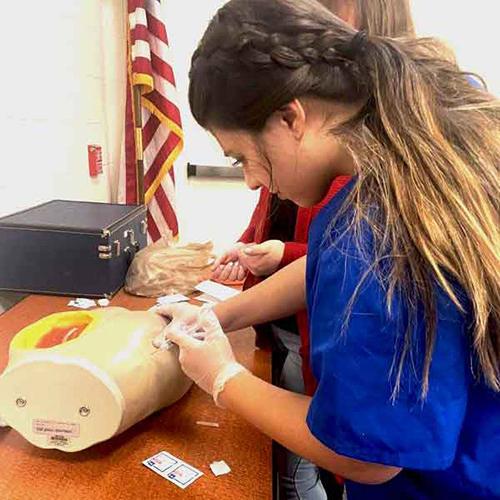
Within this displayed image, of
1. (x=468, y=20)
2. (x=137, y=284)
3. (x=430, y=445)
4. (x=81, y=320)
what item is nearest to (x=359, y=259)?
(x=430, y=445)

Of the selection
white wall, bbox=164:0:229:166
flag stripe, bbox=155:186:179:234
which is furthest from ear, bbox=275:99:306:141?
white wall, bbox=164:0:229:166

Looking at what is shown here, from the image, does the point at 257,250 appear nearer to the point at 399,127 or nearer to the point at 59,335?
the point at 59,335

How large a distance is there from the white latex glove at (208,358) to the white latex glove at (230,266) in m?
0.44

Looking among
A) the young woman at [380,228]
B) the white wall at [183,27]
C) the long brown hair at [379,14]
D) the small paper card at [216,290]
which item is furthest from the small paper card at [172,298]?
the white wall at [183,27]

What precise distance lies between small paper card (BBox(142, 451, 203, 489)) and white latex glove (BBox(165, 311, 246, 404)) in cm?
10

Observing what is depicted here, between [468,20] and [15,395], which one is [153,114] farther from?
[15,395]

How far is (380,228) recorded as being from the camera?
522mm

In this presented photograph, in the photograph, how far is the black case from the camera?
1.26 metres

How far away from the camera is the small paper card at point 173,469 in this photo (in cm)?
72

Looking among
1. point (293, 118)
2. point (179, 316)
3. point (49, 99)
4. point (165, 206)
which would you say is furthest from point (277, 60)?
point (165, 206)

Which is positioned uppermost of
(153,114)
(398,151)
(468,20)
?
(468,20)

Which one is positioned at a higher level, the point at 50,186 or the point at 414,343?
the point at 414,343

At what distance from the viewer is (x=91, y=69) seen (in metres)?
2.04

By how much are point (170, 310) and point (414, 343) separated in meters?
0.56
